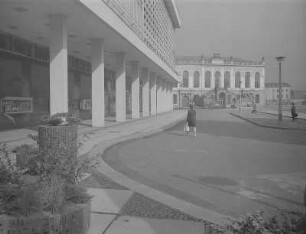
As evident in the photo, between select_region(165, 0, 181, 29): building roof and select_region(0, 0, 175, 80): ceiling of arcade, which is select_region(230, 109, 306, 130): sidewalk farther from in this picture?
select_region(165, 0, 181, 29): building roof

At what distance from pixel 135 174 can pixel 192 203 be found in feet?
9.02

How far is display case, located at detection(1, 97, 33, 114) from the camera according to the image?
2225 centimetres

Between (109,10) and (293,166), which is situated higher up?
(109,10)

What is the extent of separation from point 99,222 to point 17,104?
19.9 metres

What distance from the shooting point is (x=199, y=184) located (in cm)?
825

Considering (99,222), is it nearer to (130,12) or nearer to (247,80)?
(130,12)

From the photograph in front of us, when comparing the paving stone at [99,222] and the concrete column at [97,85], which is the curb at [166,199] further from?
the concrete column at [97,85]

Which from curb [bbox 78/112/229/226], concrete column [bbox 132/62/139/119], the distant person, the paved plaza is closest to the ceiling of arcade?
the distant person

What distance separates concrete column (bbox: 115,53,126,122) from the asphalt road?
49.9 ft

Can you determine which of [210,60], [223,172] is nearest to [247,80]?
[210,60]

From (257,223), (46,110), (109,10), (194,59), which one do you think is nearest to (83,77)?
(46,110)

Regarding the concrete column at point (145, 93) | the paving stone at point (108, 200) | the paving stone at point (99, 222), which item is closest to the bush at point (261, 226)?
the paving stone at point (99, 222)

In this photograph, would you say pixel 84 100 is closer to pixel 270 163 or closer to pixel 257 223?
pixel 270 163

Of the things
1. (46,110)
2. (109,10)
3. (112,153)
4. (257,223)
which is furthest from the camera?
(46,110)
